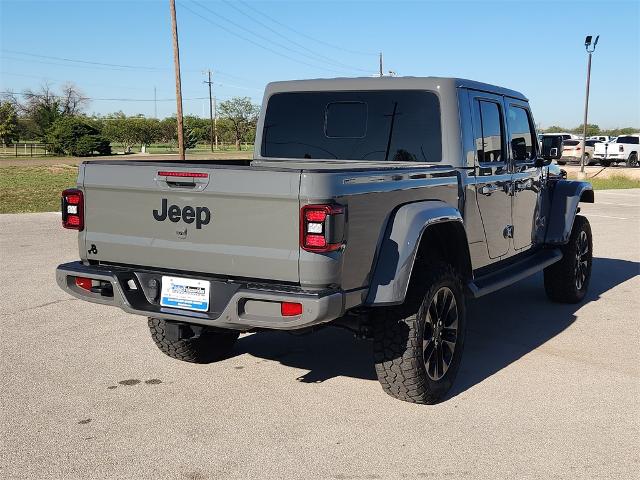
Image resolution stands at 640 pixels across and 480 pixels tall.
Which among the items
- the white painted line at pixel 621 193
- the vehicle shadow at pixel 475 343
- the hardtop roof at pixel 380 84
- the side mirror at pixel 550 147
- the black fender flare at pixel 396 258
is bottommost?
the vehicle shadow at pixel 475 343

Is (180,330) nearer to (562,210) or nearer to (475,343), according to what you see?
(475,343)

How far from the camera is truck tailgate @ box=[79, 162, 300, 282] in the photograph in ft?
12.0

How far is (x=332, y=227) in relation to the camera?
11.6ft

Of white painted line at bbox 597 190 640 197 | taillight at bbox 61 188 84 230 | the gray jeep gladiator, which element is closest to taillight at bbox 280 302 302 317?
the gray jeep gladiator

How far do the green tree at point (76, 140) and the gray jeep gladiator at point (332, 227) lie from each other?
56.8m

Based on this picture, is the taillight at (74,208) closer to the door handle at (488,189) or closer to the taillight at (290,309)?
the taillight at (290,309)

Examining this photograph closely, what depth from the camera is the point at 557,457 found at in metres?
3.66

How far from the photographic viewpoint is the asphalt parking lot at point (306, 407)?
11.7ft

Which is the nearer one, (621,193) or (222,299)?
(222,299)

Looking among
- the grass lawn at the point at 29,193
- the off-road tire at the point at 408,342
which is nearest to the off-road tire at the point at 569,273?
the off-road tire at the point at 408,342

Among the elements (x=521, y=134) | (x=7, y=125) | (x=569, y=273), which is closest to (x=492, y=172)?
(x=521, y=134)

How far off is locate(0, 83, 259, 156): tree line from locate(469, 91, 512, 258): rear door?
57234 millimetres

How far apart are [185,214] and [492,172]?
2.58 meters

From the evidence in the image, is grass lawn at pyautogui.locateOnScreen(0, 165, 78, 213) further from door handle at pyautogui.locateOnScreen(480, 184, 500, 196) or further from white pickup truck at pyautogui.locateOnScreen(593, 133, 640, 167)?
white pickup truck at pyautogui.locateOnScreen(593, 133, 640, 167)
